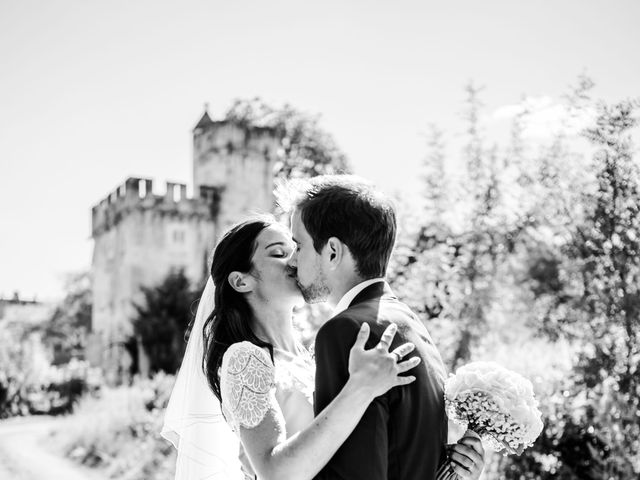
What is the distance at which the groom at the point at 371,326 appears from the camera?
2.28m

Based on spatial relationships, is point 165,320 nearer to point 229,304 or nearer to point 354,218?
point 229,304

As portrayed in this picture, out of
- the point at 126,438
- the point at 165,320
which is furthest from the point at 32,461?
the point at 165,320

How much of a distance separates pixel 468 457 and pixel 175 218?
34.0 meters

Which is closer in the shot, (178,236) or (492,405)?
(492,405)

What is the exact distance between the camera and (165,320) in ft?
106

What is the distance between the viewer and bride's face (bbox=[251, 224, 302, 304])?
3264 mm

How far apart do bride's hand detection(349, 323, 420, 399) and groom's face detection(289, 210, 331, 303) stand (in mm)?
287

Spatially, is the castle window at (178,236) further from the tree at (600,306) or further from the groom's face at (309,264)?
the groom's face at (309,264)

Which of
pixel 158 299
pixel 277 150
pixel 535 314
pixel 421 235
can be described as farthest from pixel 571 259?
pixel 277 150

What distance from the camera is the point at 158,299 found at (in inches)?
1320

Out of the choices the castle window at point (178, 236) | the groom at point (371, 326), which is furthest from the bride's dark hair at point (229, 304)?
the castle window at point (178, 236)

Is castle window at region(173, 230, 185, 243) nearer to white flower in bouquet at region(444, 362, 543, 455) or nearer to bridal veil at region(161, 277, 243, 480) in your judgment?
bridal veil at region(161, 277, 243, 480)

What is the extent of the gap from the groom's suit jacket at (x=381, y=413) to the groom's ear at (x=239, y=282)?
925 millimetres

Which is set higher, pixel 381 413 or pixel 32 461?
pixel 381 413
